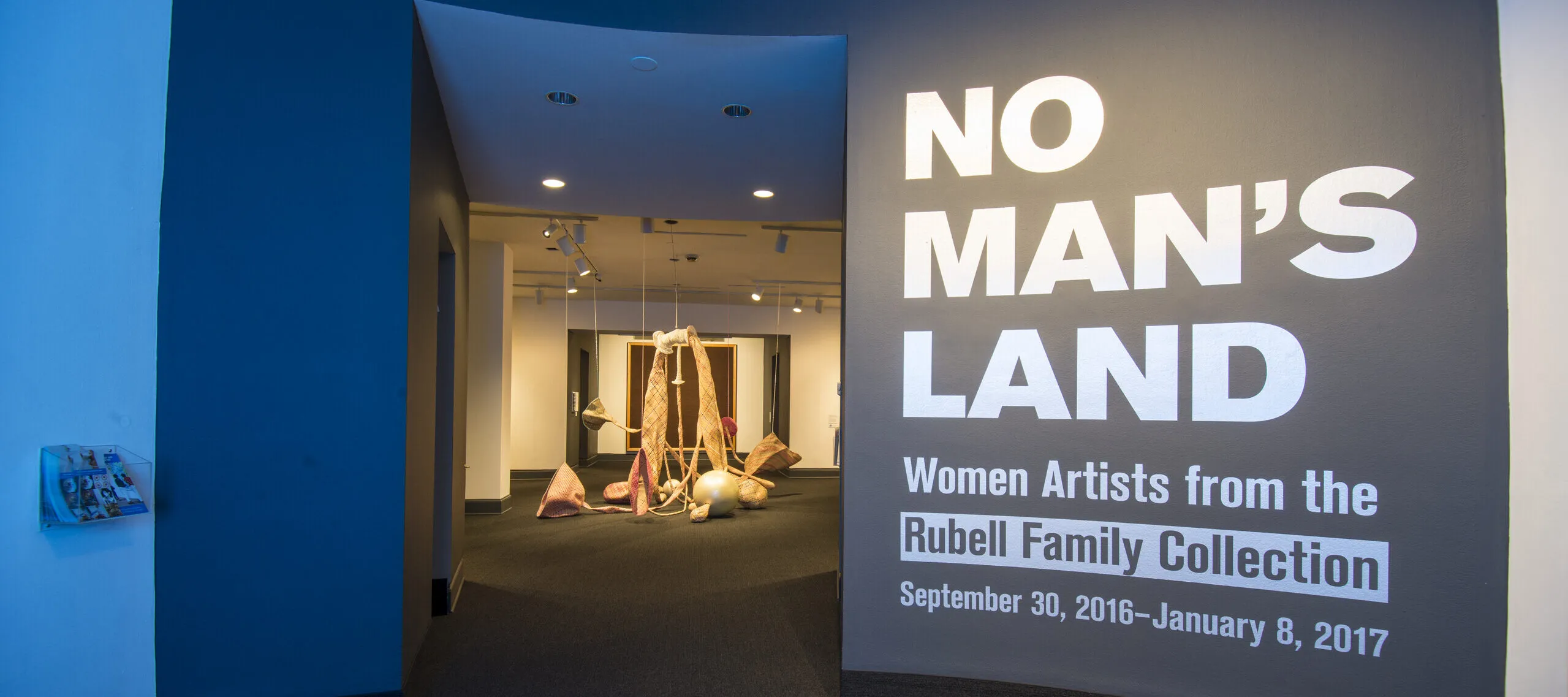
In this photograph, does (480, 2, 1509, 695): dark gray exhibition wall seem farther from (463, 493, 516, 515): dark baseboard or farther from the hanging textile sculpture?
(463, 493, 516, 515): dark baseboard

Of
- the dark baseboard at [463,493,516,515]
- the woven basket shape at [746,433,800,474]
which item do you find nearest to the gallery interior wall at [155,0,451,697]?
the dark baseboard at [463,493,516,515]

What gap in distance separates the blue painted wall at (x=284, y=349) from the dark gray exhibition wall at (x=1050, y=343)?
1 cm

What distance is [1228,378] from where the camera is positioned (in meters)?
2.55

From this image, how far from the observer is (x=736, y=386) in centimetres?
1327

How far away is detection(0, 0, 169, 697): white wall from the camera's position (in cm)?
170

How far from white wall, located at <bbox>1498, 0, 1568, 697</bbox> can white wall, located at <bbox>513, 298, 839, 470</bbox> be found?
8.53 metres

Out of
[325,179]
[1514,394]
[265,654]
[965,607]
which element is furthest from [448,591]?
[1514,394]

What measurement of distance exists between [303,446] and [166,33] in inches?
51.0

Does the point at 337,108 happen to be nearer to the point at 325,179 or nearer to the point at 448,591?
the point at 325,179

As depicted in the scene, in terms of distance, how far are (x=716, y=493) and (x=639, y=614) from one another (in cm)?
299

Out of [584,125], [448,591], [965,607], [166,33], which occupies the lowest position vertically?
[448,591]

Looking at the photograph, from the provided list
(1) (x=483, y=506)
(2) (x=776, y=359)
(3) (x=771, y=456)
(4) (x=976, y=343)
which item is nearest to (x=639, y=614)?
(4) (x=976, y=343)

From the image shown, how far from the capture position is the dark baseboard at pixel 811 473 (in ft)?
36.2

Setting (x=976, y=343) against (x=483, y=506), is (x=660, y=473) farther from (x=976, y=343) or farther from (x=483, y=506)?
(x=976, y=343)
